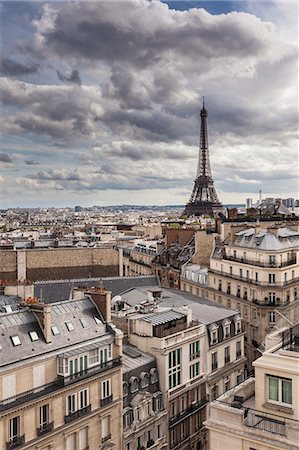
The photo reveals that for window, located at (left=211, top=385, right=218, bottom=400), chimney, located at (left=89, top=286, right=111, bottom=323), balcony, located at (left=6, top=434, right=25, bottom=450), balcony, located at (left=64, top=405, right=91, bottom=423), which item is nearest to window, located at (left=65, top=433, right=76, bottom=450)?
balcony, located at (left=64, top=405, right=91, bottom=423)

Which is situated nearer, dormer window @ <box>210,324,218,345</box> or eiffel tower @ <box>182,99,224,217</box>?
dormer window @ <box>210,324,218,345</box>

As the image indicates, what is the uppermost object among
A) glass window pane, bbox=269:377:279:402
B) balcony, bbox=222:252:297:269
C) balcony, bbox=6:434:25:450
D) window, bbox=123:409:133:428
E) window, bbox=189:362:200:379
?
balcony, bbox=222:252:297:269

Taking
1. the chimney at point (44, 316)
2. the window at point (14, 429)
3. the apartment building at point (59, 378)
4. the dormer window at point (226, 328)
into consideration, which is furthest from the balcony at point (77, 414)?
the dormer window at point (226, 328)

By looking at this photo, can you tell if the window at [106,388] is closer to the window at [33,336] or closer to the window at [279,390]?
the window at [33,336]

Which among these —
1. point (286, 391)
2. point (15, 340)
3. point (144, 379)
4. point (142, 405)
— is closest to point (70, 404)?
point (15, 340)

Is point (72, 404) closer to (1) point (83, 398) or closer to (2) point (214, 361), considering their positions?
(1) point (83, 398)

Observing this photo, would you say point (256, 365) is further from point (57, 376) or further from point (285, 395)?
point (57, 376)

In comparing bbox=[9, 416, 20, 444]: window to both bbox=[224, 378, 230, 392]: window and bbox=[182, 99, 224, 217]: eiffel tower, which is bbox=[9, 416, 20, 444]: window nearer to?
bbox=[224, 378, 230, 392]: window
